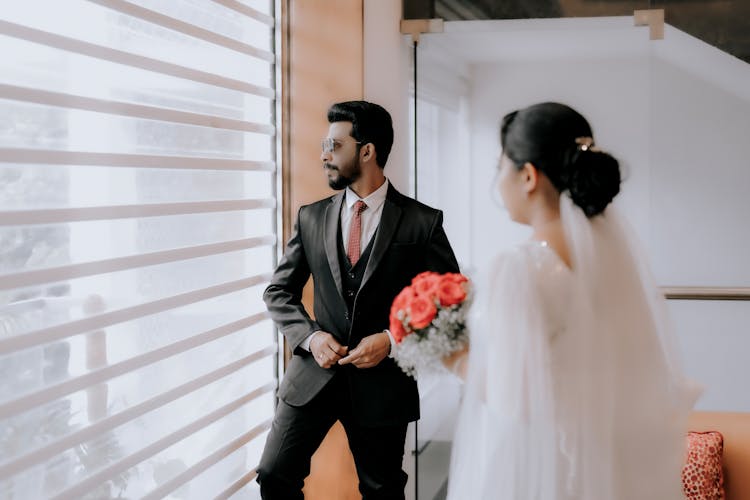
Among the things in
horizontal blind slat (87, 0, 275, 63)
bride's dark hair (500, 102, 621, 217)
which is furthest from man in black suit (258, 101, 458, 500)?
bride's dark hair (500, 102, 621, 217)

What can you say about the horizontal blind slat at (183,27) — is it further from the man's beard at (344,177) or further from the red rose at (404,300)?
→ the red rose at (404,300)

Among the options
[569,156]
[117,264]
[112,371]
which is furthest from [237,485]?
[569,156]

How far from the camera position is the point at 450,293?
2.11 m

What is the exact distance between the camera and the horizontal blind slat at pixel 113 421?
1.96 meters

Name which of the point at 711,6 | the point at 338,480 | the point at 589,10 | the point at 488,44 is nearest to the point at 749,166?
the point at 711,6

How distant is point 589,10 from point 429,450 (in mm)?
1769

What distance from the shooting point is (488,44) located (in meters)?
3.46

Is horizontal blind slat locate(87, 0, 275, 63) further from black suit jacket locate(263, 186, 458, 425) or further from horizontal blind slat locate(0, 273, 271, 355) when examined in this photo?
horizontal blind slat locate(0, 273, 271, 355)

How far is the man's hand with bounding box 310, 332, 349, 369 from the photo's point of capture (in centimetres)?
271

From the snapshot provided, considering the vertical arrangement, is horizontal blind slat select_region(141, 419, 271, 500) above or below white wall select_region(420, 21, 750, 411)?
below

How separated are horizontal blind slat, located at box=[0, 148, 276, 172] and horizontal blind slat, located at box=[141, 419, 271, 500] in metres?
0.87

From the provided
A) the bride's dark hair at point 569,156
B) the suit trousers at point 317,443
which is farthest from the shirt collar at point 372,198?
the bride's dark hair at point 569,156

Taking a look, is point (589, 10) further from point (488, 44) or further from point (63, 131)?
point (63, 131)

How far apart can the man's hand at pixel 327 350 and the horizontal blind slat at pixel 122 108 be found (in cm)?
73
